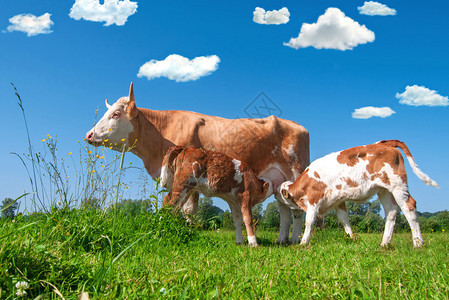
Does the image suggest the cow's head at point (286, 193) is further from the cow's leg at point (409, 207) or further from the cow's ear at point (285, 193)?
the cow's leg at point (409, 207)

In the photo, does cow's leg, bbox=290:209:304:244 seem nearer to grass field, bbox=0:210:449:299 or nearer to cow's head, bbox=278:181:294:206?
cow's head, bbox=278:181:294:206

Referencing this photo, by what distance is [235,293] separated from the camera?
2816mm

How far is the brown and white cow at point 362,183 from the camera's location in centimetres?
655

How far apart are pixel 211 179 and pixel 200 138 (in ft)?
5.73

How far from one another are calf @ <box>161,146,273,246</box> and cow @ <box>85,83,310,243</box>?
3.83 feet

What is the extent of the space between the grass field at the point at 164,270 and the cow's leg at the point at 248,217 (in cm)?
131

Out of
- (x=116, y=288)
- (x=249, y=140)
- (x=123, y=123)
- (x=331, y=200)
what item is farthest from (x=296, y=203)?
(x=116, y=288)

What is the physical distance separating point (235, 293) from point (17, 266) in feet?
4.75

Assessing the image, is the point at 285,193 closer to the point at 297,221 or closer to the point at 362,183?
the point at 297,221

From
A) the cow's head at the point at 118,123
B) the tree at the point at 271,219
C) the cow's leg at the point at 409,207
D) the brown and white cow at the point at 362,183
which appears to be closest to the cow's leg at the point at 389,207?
the brown and white cow at the point at 362,183

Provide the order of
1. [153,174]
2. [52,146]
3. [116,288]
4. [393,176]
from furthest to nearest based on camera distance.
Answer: [153,174], [393,176], [52,146], [116,288]

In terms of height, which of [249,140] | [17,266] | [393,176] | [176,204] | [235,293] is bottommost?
[235,293]

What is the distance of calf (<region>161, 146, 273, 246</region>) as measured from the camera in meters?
6.13

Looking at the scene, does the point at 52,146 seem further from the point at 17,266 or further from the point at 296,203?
the point at 296,203
